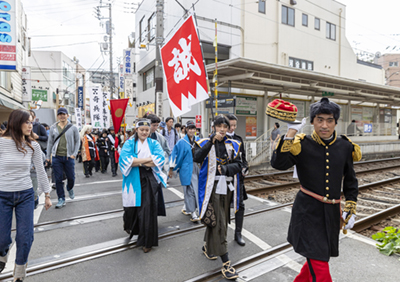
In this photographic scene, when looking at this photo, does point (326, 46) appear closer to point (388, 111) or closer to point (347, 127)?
point (347, 127)

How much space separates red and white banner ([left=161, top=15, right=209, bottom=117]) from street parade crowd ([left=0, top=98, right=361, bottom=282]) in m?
0.68

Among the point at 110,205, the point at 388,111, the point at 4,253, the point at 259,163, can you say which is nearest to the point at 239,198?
the point at 4,253

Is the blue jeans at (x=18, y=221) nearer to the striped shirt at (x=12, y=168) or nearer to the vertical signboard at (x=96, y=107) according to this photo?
the striped shirt at (x=12, y=168)

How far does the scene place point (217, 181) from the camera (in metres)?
3.67

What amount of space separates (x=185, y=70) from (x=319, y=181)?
3762mm

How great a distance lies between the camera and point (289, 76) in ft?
50.0

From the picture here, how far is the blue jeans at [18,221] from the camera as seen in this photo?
302 cm

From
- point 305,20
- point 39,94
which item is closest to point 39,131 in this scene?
point 305,20

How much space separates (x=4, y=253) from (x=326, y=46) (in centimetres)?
2636

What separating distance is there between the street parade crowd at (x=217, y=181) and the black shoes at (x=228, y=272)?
0.04ft

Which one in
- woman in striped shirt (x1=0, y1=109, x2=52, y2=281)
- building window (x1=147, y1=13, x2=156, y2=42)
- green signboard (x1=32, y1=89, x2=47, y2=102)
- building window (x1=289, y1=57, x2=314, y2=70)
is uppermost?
building window (x1=147, y1=13, x2=156, y2=42)

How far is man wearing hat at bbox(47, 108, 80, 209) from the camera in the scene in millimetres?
6238

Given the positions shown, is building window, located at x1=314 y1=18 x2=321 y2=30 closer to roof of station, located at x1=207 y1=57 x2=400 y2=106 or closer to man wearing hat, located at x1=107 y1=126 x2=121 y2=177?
roof of station, located at x1=207 y1=57 x2=400 y2=106

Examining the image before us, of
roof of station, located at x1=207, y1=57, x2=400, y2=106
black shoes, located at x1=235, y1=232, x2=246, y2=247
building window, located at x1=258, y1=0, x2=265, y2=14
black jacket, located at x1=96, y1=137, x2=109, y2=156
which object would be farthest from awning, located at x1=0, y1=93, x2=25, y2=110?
building window, located at x1=258, y1=0, x2=265, y2=14
